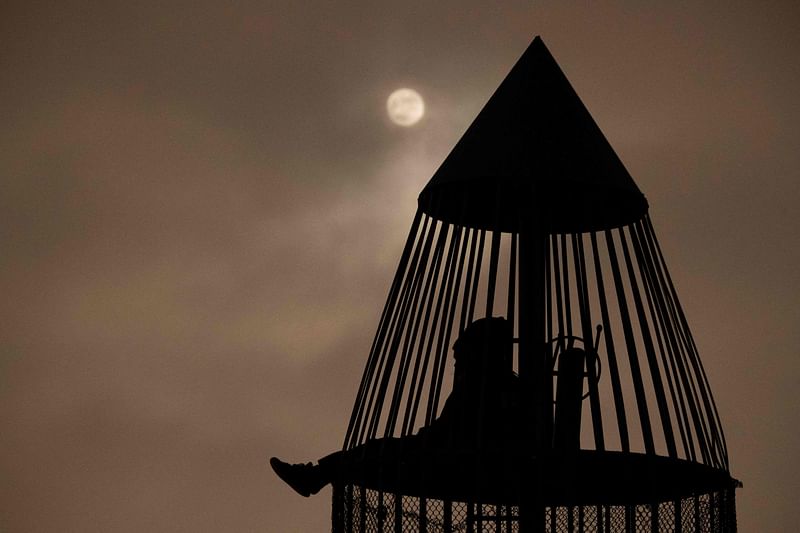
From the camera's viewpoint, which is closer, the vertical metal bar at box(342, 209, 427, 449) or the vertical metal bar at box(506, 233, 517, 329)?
the vertical metal bar at box(506, 233, 517, 329)

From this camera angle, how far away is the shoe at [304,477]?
251cm

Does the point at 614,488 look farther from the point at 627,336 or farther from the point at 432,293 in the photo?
the point at 432,293

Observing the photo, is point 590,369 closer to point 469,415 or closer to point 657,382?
point 657,382

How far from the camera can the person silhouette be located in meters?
2.22

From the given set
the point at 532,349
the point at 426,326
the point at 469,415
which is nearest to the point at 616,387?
the point at 532,349

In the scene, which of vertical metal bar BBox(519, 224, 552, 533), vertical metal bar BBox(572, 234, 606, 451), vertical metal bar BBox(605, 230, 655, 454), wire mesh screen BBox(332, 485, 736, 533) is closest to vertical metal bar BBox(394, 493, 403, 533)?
wire mesh screen BBox(332, 485, 736, 533)

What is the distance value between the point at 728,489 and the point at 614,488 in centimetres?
34

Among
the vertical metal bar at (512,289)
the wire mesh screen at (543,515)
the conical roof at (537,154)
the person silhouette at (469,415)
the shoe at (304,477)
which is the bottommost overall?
the wire mesh screen at (543,515)

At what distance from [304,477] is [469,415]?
2.08ft

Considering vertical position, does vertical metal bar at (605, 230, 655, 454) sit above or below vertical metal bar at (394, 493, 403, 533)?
above

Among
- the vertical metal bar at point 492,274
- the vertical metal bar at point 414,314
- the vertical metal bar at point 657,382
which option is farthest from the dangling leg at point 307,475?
the vertical metal bar at point 657,382

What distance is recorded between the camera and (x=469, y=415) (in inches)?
92.9

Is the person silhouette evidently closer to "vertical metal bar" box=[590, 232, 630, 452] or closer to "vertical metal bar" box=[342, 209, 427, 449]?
"vertical metal bar" box=[342, 209, 427, 449]

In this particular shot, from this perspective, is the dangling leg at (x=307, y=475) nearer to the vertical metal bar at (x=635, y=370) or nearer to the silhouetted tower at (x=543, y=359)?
the silhouetted tower at (x=543, y=359)
